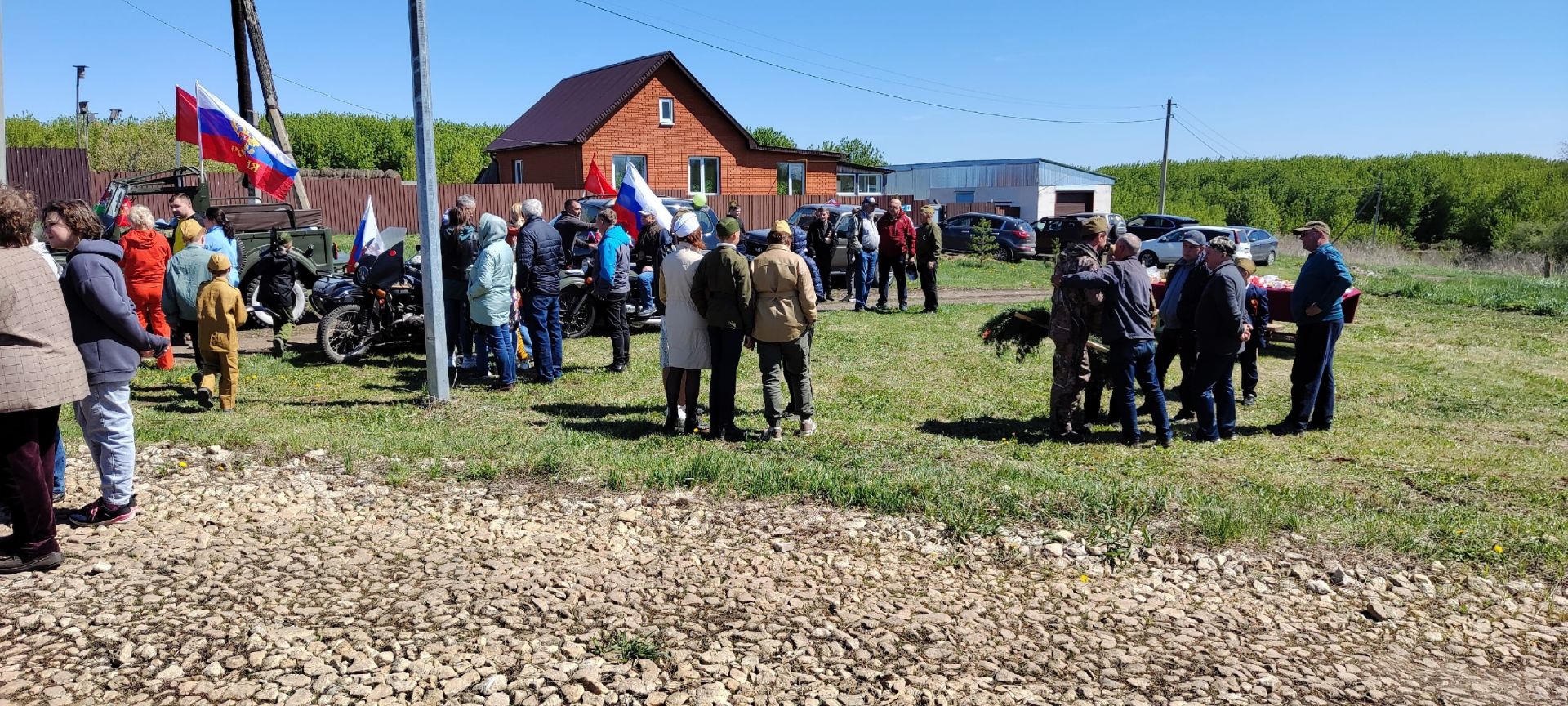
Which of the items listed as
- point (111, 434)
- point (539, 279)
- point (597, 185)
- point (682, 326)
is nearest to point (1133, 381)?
point (682, 326)

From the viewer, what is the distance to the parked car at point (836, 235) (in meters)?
15.8

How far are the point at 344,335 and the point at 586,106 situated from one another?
27.5 meters

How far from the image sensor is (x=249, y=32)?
18328mm

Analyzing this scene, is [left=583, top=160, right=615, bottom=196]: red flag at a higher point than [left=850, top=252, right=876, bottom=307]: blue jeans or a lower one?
higher

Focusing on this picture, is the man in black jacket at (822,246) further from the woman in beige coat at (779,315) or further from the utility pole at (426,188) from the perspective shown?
the woman in beige coat at (779,315)

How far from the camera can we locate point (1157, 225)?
3306 cm

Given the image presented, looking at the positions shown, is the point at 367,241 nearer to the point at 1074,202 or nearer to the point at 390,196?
the point at 390,196

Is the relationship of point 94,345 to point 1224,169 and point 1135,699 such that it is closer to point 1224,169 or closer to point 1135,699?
point 1135,699

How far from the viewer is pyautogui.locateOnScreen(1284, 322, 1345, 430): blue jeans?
27.3 ft

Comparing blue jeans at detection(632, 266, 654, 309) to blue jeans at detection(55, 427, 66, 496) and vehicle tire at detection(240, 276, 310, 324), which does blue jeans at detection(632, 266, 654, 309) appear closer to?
vehicle tire at detection(240, 276, 310, 324)

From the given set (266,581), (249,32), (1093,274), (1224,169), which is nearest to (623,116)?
(249,32)

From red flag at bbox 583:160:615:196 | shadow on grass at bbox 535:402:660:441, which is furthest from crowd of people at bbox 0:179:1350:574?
red flag at bbox 583:160:615:196

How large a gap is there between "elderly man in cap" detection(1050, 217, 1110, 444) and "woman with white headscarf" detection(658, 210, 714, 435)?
2.61 m

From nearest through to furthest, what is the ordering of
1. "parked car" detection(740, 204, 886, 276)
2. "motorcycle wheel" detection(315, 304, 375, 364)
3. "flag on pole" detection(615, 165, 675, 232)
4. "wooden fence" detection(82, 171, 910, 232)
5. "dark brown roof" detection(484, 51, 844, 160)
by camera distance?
1. "motorcycle wheel" detection(315, 304, 375, 364)
2. "flag on pole" detection(615, 165, 675, 232)
3. "parked car" detection(740, 204, 886, 276)
4. "wooden fence" detection(82, 171, 910, 232)
5. "dark brown roof" detection(484, 51, 844, 160)
